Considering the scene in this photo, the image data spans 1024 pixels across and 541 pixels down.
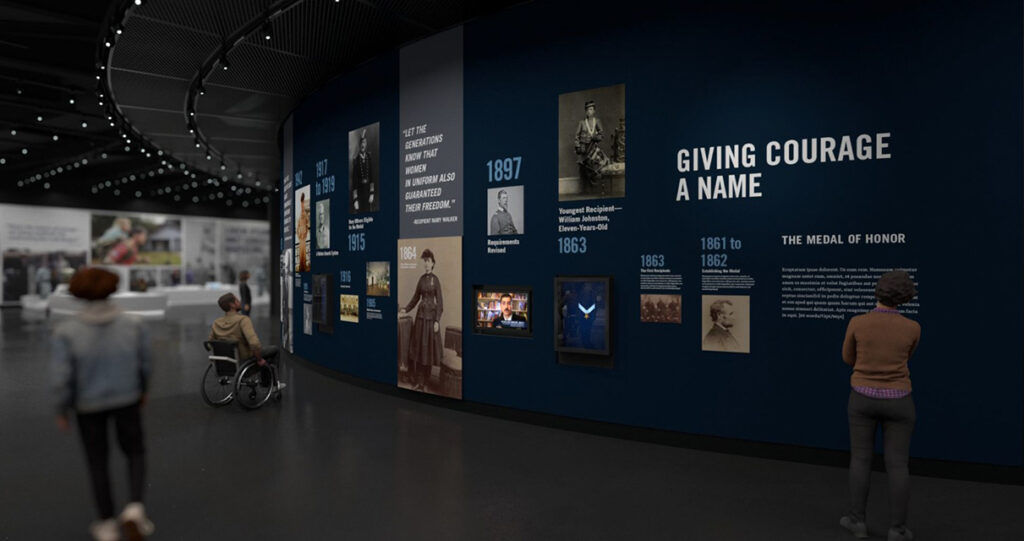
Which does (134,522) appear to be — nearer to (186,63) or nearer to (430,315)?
(430,315)

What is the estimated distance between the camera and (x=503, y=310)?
6109mm

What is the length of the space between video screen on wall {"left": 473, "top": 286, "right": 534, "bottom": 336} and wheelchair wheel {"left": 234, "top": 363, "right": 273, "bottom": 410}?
2.46 meters

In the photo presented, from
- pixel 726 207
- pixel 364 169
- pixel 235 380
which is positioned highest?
pixel 364 169

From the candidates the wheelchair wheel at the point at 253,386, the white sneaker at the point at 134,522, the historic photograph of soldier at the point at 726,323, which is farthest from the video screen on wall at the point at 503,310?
the white sneaker at the point at 134,522

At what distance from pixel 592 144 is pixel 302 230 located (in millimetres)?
5602

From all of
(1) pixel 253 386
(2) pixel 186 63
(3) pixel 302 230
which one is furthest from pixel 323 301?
(2) pixel 186 63

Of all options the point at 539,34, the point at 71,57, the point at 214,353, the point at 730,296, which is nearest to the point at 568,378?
the point at 730,296

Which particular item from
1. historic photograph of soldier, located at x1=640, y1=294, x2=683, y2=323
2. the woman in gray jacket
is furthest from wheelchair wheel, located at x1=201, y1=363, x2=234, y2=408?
historic photograph of soldier, located at x1=640, y1=294, x2=683, y2=323

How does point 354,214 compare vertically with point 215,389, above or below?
above

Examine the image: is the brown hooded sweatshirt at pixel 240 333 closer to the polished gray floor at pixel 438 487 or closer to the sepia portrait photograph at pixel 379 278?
the polished gray floor at pixel 438 487

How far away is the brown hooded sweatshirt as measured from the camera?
20.9 feet

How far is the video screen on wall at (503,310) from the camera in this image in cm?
595

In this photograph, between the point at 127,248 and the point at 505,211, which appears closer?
the point at 505,211

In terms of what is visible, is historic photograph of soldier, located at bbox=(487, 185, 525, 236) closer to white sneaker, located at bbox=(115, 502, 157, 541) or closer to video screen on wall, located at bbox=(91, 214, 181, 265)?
white sneaker, located at bbox=(115, 502, 157, 541)
